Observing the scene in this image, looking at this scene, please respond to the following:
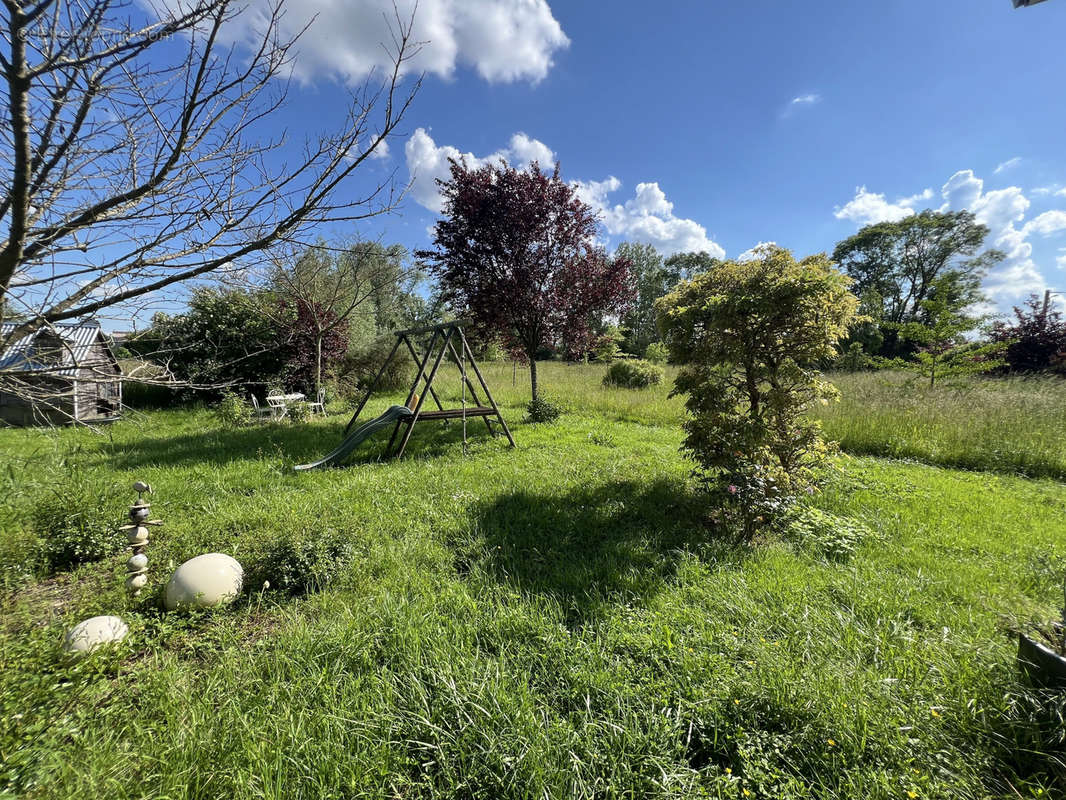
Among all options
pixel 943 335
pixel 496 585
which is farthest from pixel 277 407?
pixel 943 335

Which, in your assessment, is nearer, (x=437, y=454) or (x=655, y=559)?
(x=655, y=559)

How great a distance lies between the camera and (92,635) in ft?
6.34

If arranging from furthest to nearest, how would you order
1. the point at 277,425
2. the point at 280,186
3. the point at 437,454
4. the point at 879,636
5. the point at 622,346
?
the point at 622,346 < the point at 277,425 < the point at 437,454 < the point at 879,636 < the point at 280,186

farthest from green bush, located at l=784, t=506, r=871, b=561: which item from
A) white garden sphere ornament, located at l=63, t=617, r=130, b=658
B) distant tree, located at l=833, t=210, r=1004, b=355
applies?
distant tree, located at l=833, t=210, r=1004, b=355

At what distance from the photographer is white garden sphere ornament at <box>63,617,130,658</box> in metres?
1.87

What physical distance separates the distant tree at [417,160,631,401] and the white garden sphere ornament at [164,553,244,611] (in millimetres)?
6628

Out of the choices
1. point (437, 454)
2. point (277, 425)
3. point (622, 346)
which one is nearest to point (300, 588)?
point (437, 454)

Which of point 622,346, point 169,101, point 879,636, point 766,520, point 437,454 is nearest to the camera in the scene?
point 169,101

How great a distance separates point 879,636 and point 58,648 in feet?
13.8

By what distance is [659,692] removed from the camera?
1.72 meters

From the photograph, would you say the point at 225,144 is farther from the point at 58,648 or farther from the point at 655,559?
the point at 655,559

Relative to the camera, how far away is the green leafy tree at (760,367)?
3326 millimetres

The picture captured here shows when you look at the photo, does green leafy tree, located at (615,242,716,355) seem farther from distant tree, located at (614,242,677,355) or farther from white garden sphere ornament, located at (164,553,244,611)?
white garden sphere ornament, located at (164,553,244,611)

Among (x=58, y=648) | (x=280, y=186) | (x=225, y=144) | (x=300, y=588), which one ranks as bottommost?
(x=300, y=588)
